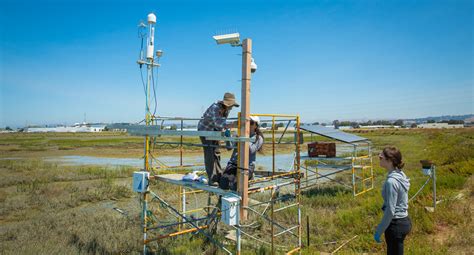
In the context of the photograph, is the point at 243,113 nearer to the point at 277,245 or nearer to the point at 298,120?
the point at 298,120

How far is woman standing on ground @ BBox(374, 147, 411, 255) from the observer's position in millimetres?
3816

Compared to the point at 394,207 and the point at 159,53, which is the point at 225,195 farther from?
the point at 159,53

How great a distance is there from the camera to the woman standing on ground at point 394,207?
12.5 feet

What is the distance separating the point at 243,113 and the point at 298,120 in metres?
1.51

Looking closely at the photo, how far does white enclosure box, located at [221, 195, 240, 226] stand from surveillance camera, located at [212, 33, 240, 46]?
244 cm

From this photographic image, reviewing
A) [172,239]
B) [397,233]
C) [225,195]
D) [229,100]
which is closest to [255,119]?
[229,100]

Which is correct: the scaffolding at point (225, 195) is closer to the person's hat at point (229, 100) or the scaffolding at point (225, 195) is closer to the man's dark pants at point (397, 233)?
the person's hat at point (229, 100)

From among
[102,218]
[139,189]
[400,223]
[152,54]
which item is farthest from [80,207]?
[400,223]

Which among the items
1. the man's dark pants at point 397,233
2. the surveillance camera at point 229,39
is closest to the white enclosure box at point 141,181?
the surveillance camera at point 229,39

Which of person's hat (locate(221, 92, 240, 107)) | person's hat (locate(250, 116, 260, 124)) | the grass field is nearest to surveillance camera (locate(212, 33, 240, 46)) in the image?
person's hat (locate(221, 92, 240, 107))

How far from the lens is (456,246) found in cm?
641

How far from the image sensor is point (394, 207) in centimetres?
379

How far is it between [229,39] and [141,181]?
3.25 m

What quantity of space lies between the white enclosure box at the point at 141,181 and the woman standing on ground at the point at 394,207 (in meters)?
4.16
